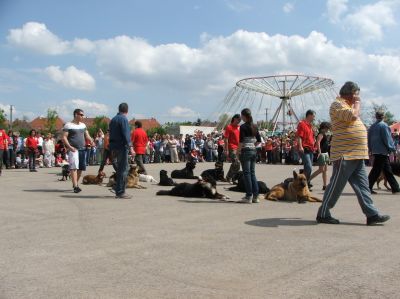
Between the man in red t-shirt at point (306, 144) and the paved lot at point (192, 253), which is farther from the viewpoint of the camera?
the man in red t-shirt at point (306, 144)

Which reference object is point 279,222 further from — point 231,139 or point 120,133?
point 231,139

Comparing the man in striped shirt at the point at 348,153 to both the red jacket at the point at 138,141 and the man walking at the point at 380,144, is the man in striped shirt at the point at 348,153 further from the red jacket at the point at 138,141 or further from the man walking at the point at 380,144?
the red jacket at the point at 138,141

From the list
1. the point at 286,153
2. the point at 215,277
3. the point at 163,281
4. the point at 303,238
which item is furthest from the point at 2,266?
the point at 286,153

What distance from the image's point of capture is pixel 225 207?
339 inches

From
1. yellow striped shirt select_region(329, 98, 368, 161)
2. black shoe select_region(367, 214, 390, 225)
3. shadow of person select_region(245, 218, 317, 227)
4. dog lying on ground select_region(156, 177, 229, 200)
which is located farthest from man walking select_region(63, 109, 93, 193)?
black shoe select_region(367, 214, 390, 225)

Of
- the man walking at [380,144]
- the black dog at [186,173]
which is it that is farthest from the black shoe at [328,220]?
the black dog at [186,173]

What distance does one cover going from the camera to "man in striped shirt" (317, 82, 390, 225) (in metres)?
6.53

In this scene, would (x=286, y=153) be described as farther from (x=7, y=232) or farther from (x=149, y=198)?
(x=7, y=232)

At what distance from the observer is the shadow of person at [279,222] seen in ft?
22.0

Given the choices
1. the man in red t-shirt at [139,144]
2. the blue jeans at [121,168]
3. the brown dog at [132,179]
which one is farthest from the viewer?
the man in red t-shirt at [139,144]

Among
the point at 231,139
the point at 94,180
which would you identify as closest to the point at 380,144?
the point at 231,139

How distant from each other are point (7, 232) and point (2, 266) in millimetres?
1720

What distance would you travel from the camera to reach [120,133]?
31.8 feet

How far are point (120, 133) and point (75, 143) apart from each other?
4.98ft
